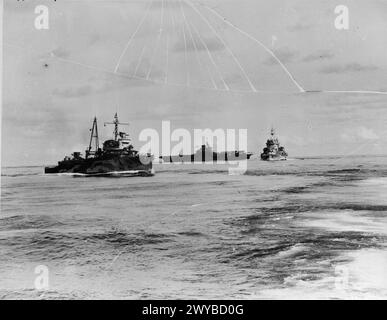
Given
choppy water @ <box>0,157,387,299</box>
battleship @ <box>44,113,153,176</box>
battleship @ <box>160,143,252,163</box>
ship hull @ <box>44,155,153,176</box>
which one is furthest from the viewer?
ship hull @ <box>44,155,153,176</box>

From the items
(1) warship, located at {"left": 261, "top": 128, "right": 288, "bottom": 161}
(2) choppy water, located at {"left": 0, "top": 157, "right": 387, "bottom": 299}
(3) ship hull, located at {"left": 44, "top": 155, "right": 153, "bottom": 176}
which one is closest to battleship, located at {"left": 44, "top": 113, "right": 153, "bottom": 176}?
(3) ship hull, located at {"left": 44, "top": 155, "right": 153, "bottom": 176}

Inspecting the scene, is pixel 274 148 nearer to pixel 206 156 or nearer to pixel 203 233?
pixel 206 156

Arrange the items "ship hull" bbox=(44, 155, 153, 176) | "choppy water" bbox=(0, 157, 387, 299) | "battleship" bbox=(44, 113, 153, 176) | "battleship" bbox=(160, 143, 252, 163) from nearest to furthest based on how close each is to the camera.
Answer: "choppy water" bbox=(0, 157, 387, 299)
"battleship" bbox=(160, 143, 252, 163)
"battleship" bbox=(44, 113, 153, 176)
"ship hull" bbox=(44, 155, 153, 176)

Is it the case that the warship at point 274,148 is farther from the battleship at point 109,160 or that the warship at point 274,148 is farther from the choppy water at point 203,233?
the battleship at point 109,160

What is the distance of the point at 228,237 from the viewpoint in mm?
4059

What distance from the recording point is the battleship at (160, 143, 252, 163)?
13.6ft

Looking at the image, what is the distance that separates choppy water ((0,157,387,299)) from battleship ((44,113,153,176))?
0.47 ft

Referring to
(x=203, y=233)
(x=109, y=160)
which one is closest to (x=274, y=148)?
(x=203, y=233)

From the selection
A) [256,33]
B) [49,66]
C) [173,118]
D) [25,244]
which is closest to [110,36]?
[49,66]

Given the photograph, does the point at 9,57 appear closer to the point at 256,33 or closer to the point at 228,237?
the point at 256,33

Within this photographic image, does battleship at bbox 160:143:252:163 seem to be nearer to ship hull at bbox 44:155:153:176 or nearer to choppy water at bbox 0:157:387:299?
choppy water at bbox 0:157:387:299

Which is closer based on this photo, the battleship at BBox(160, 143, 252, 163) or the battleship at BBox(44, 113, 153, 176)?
the battleship at BBox(160, 143, 252, 163)

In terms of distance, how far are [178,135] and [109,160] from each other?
1.04 meters

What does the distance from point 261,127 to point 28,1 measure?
2406mm
